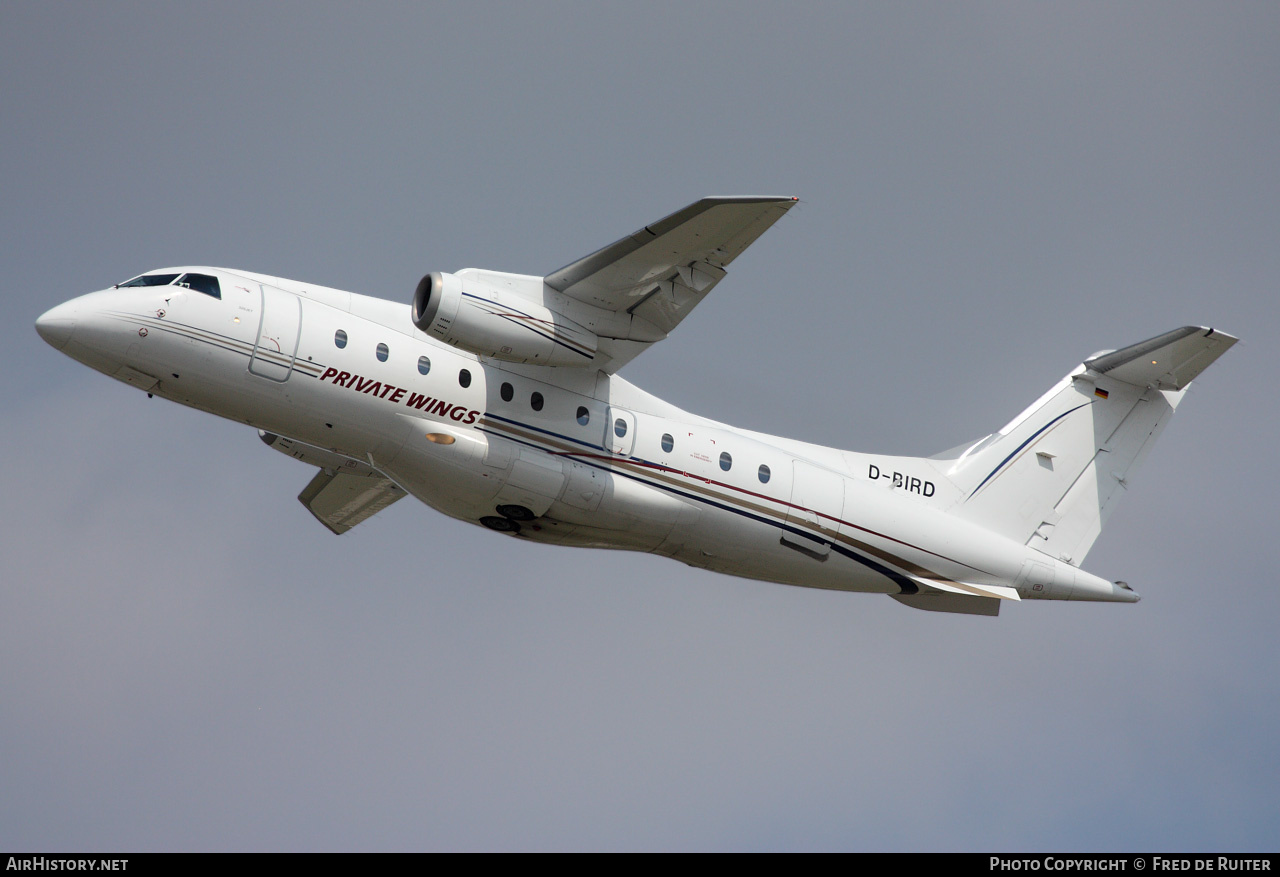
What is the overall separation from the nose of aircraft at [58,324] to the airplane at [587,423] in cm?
2

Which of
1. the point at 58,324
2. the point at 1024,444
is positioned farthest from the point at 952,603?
the point at 58,324

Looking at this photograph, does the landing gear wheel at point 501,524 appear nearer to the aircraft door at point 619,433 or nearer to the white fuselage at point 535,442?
the white fuselage at point 535,442

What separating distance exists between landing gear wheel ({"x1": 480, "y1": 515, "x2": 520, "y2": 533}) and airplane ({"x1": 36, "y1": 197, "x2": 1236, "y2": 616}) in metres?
0.02

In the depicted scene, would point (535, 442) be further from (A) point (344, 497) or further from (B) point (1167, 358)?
(B) point (1167, 358)

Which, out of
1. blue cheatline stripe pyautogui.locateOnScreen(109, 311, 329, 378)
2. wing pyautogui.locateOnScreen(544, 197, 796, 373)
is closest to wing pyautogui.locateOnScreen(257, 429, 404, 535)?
blue cheatline stripe pyautogui.locateOnScreen(109, 311, 329, 378)

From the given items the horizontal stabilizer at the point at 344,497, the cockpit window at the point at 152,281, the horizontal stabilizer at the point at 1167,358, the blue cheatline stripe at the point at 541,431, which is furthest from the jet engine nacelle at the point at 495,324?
the horizontal stabilizer at the point at 1167,358

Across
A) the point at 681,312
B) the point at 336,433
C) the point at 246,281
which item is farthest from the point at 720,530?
the point at 246,281

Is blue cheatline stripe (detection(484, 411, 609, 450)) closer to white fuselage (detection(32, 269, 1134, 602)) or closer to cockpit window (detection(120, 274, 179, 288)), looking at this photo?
white fuselage (detection(32, 269, 1134, 602))

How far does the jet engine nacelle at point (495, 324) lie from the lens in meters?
12.3

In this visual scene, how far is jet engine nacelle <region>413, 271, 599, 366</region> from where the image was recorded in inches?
483

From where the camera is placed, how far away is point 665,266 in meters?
12.8

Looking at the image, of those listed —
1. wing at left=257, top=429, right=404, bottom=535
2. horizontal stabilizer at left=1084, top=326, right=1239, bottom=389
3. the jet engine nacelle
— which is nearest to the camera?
the jet engine nacelle
